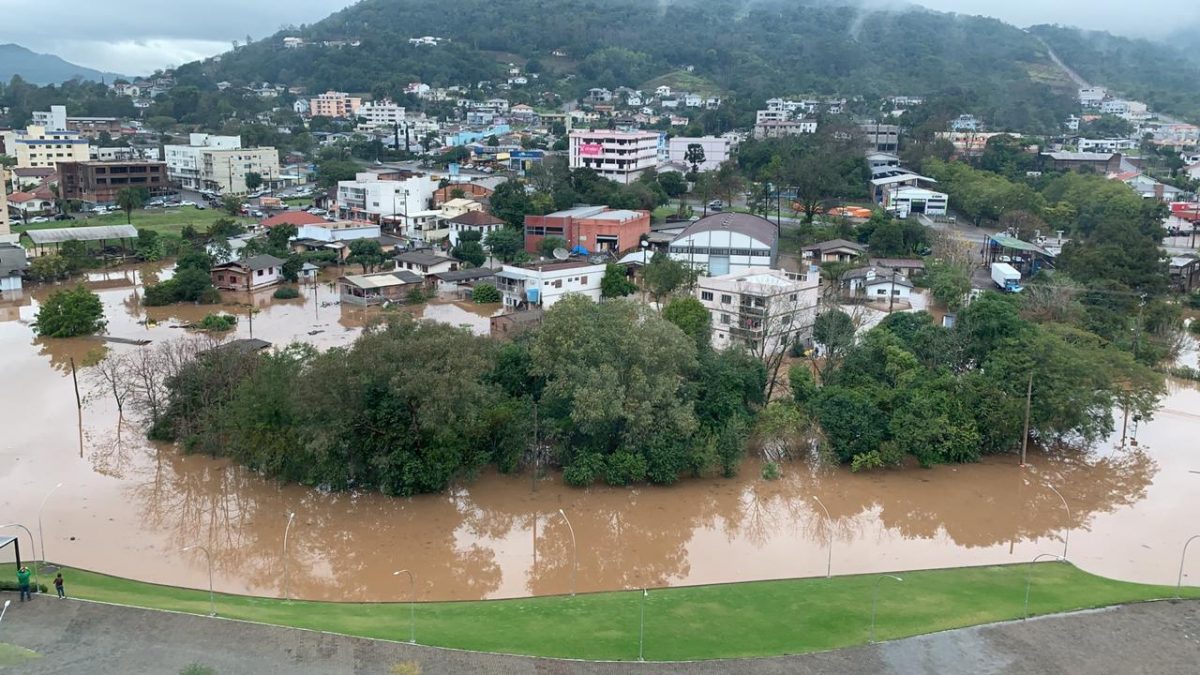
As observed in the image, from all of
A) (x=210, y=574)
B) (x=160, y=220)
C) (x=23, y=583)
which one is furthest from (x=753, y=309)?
(x=160, y=220)

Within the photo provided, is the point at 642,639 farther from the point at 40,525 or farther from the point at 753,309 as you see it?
the point at 753,309

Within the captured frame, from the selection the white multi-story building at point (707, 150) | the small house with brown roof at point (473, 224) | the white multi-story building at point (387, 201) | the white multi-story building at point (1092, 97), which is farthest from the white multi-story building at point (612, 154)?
the white multi-story building at point (1092, 97)

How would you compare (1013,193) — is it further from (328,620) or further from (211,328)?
(328,620)

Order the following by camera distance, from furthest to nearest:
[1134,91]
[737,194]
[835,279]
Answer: [1134,91] < [737,194] < [835,279]

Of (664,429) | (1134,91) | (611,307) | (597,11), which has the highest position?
(597,11)

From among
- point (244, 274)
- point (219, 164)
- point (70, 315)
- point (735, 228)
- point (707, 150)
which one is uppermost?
point (707, 150)

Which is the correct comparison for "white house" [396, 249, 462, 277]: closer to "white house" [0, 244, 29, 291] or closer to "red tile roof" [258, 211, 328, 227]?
"red tile roof" [258, 211, 328, 227]

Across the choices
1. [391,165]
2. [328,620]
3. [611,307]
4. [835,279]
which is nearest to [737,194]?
[835,279]
